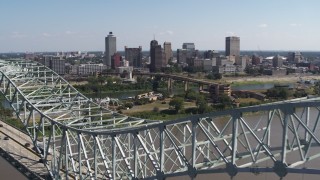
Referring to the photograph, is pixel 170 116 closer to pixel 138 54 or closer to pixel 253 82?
pixel 253 82

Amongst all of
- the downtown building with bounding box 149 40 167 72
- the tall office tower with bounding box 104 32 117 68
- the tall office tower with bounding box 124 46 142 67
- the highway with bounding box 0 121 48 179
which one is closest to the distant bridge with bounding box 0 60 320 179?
the highway with bounding box 0 121 48 179

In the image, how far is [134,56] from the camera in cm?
10419

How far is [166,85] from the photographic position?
2474 inches

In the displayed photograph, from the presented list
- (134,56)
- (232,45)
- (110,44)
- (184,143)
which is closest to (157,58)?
(134,56)

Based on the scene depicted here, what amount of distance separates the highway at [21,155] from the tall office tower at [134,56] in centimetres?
8228

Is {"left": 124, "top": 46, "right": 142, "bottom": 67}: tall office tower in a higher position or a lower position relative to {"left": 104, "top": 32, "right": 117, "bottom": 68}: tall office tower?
lower

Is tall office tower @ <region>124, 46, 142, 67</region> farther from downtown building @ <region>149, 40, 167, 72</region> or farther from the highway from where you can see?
the highway

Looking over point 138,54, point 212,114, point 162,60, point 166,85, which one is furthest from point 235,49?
point 212,114

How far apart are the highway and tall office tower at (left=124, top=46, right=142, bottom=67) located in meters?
82.3

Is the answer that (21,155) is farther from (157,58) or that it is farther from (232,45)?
(232,45)

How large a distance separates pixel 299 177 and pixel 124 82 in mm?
49747

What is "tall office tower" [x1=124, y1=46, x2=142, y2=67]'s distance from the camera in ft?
336

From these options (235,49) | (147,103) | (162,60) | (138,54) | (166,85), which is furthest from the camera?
(235,49)

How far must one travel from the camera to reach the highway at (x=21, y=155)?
47.2 ft
